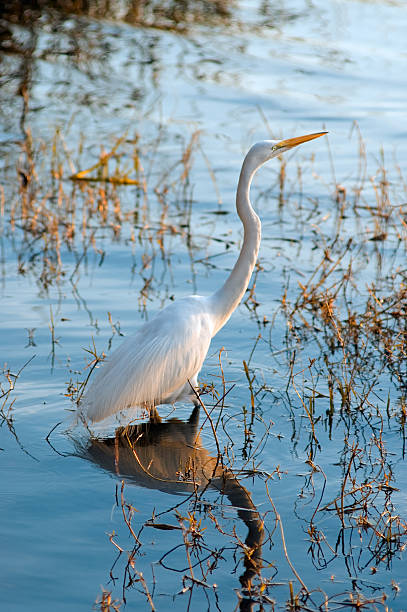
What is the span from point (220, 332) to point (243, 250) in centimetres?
104

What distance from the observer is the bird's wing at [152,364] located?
4.50 meters

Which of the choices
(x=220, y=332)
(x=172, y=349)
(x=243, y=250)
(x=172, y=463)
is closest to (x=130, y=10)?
(x=220, y=332)

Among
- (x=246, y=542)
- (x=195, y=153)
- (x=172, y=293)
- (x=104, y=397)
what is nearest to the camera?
(x=246, y=542)

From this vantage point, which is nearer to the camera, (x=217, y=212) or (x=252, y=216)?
(x=252, y=216)

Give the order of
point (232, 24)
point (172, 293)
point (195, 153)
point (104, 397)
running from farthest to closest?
point (232, 24) < point (195, 153) < point (172, 293) < point (104, 397)

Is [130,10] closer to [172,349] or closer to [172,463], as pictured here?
[172,349]

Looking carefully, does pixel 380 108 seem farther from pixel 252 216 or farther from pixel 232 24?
pixel 252 216

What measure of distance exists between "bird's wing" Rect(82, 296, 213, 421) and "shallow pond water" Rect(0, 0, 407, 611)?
20 centimetres

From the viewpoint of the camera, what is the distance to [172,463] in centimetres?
438

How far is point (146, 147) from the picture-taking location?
30.2ft

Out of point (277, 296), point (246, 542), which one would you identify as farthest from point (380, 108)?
point (246, 542)

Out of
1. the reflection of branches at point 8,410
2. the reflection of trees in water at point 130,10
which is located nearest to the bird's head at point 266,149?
the reflection of branches at point 8,410

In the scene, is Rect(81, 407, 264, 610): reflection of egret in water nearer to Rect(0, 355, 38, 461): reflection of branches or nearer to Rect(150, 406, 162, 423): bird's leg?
Rect(150, 406, 162, 423): bird's leg

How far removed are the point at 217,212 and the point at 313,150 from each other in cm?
215
